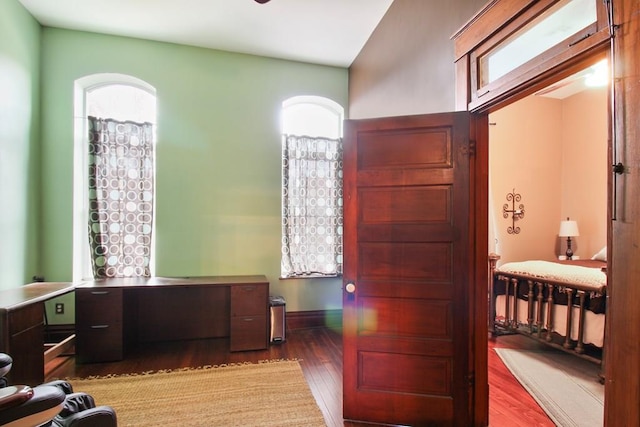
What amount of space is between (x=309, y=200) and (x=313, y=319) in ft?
5.22

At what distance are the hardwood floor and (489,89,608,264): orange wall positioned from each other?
1.98 meters

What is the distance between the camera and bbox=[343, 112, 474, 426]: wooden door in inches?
80.8

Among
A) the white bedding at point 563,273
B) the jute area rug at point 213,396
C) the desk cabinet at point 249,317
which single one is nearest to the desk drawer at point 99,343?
the jute area rug at point 213,396

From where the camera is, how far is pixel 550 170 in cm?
522

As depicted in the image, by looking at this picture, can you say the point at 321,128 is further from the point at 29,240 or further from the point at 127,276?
the point at 29,240

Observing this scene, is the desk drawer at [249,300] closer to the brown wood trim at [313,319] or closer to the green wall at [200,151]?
the green wall at [200,151]

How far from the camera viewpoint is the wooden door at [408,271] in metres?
2.05

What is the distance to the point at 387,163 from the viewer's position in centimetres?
219

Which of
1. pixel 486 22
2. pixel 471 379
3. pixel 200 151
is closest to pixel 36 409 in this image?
pixel 471 379

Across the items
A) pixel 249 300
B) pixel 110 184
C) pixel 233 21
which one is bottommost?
pixel 249 300

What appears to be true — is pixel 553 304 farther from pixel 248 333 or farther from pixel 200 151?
pixel 200 151

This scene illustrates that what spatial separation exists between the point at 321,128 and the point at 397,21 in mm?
1724

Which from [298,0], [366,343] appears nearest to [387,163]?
[366,343]

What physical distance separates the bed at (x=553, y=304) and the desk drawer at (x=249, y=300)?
2.72m
